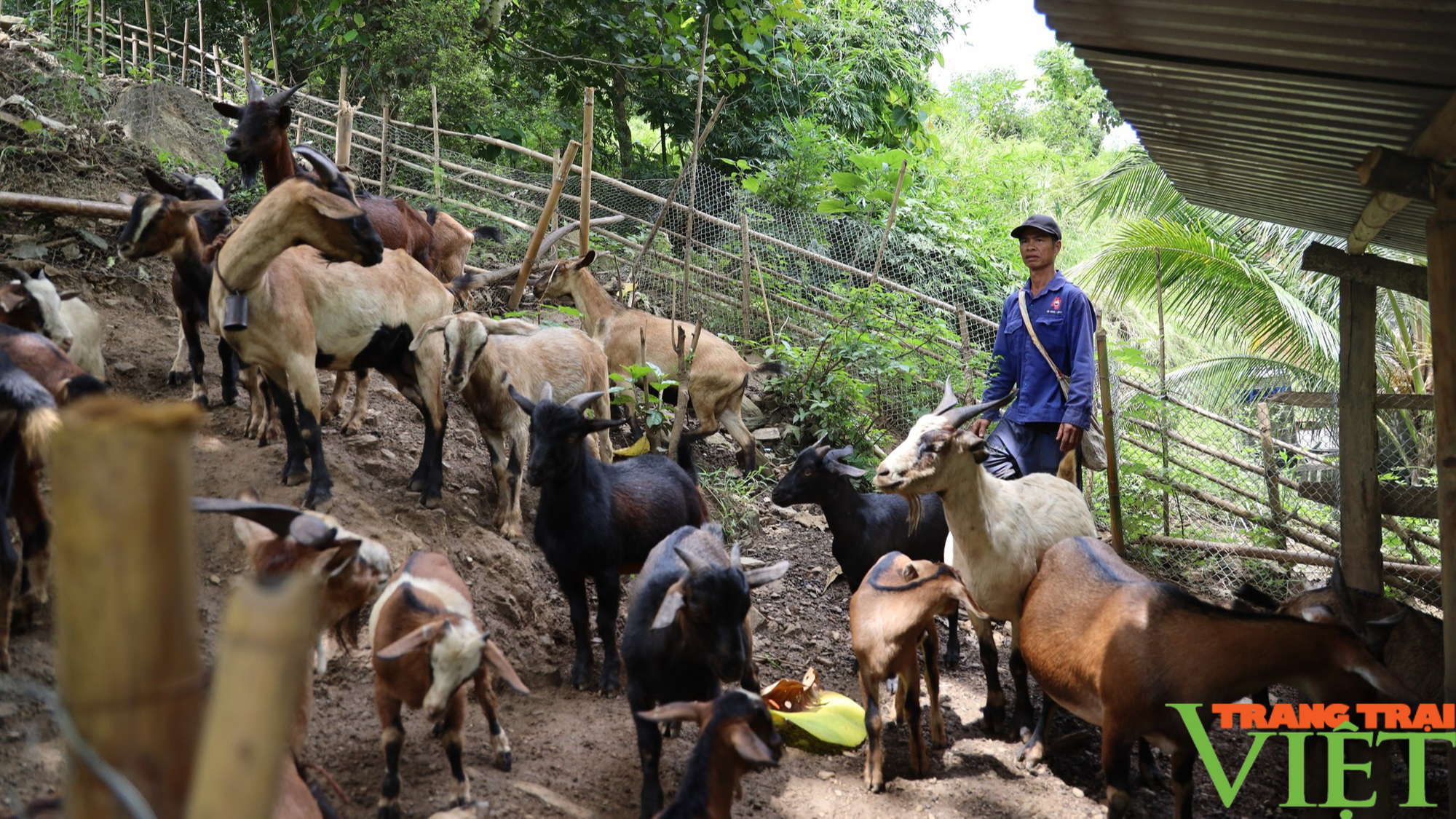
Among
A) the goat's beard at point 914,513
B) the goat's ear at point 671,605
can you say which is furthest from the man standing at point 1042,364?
the goat's ear at point 671,605

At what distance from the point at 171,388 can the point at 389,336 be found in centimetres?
177

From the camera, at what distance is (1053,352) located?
20.2 feet

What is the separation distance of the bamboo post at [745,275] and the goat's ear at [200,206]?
232 inches

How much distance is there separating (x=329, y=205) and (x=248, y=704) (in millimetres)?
4370

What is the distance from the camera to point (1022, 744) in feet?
17.6

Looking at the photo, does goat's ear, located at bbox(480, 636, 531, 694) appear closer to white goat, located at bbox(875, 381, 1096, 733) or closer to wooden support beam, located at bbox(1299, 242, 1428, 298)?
white goat, located at bbox(875, 381, 1096, 733)

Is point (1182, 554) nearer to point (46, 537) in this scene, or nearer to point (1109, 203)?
point (46, 537)

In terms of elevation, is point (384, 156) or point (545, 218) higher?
point (384, 156)

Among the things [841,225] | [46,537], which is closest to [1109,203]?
[841,225]

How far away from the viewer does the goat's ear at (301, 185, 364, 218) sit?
488 centimetres

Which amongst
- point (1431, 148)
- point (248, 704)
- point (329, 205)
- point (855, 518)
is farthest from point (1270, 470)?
point (248, 704)

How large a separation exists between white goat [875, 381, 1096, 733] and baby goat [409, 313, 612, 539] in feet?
6.66

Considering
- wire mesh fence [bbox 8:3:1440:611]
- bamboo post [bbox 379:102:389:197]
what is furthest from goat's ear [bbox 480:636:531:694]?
bamboo post [bbox 379:102:389:197]

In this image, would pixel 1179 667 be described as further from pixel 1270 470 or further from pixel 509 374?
pixel 1270 470
